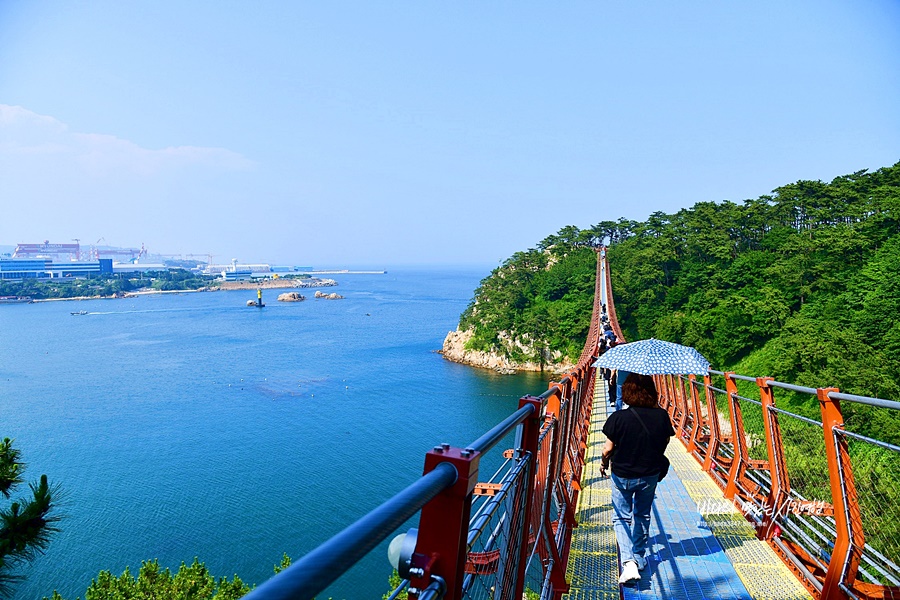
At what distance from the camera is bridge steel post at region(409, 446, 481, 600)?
1.09m

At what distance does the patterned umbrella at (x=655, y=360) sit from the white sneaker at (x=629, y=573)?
1.22m

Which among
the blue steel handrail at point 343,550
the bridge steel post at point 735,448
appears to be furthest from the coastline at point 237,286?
the blue steel handrail at point 343,550

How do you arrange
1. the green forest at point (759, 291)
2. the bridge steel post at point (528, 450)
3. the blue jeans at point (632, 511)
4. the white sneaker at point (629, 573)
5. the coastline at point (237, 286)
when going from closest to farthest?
1. the bridge steel post at point (528, 450)
2. the white sneaker at point (629, 573)
3. the blue jeans at point (632, 511)
4. the green forest at point (759, 291)
5. the coastline at point (237, 286)

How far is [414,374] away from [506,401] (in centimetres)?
842

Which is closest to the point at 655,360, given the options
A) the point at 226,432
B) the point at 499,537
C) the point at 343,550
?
the point at 499,537

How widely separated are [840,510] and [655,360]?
4.87 feet

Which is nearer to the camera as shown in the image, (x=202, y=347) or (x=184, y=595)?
(x=184, y=595)

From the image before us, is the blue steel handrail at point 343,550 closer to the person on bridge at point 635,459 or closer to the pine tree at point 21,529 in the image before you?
the person on bridge at point 635,459

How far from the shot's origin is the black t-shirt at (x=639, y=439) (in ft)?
10.5

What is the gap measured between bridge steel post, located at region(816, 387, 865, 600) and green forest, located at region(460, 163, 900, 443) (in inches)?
734

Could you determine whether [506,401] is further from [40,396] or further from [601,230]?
[601,230]

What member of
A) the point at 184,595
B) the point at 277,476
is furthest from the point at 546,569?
the point at 277,476

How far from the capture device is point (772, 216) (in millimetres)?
40781

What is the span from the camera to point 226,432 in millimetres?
26188
